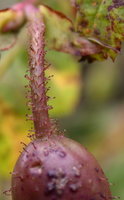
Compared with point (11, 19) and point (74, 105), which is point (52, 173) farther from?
point (74, 105)

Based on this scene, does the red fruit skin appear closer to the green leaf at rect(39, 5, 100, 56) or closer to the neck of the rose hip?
the neck of the rose hip

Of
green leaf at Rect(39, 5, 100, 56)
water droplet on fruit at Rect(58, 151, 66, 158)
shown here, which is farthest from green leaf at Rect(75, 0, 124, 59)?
water droplet on fruit at Rect(58, 151, 66, 158)

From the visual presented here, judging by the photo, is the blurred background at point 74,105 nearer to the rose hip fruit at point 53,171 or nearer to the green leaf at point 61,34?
the green leaf at point 61,34

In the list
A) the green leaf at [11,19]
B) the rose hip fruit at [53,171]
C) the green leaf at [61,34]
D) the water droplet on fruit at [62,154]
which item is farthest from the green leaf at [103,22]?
the water droplet on fruit at [62,154]

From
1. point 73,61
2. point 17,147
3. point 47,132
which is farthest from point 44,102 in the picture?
point 73,61

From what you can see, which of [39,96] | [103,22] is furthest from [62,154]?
[103,22]
